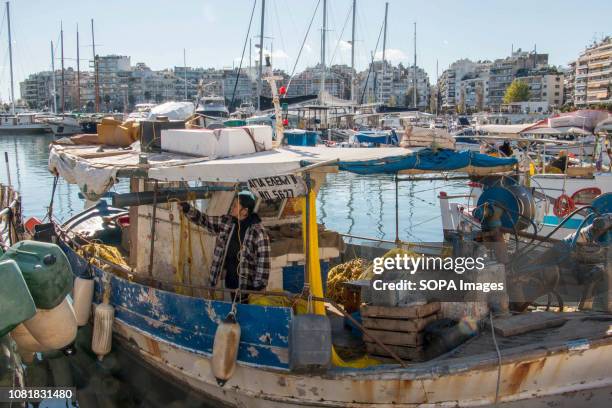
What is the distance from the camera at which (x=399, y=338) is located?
246 inches

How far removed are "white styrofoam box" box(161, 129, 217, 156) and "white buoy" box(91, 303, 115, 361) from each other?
2.30 m

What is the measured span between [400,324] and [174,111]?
19.4 feet

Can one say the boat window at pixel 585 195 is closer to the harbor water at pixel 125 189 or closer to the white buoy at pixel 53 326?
the harbor water at pixel 125 189

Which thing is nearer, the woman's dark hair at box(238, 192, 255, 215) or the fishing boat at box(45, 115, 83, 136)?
the woman's dark hair at box(238, 192, 255, 215)

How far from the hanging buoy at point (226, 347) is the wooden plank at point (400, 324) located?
1369 mm

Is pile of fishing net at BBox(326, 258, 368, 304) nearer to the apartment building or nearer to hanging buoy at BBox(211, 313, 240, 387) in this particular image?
hanging buoy at BBox(211, 313, 240, 387)

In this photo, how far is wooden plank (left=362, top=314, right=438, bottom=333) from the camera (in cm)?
618

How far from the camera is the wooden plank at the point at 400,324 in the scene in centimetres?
618

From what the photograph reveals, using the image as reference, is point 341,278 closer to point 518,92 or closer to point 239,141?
point 239,141

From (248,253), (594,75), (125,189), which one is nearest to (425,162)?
(248,253)

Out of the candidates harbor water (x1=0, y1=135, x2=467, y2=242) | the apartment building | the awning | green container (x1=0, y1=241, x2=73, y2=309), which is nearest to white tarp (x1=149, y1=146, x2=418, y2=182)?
the awning

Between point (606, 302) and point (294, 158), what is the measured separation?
12.7 ft

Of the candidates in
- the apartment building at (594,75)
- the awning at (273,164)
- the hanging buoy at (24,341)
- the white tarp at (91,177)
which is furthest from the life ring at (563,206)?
the apartment building at (594,75)

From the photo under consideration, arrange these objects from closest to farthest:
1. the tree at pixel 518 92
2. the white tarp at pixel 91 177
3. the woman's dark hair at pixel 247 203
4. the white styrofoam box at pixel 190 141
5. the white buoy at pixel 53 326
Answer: the white buoy at pixel 53 326, the woman's dark hair at pixel 247 203, the white tarp at pixel 91 177, the white styrofoam box at pixel 190 141, the tree at pixel 518 92
